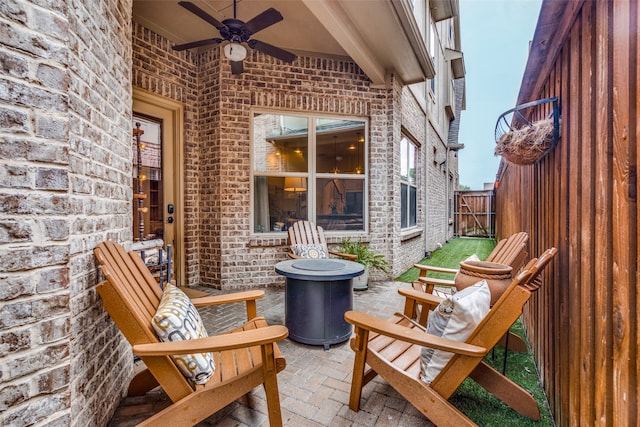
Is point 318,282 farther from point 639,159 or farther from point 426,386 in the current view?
point 639,159

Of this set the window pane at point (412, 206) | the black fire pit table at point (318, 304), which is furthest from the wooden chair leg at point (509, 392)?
the window pane at point (412, 206)

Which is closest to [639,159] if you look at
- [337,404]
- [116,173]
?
[337,404]

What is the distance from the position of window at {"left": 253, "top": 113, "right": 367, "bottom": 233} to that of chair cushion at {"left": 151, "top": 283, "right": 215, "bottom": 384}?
2.95m

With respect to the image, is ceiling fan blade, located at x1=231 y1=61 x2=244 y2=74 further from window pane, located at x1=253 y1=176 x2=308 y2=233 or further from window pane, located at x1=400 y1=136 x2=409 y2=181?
window pane, located at x1=400 y1=136 x2=409 y2=181

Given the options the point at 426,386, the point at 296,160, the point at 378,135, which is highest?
the point at 378,135

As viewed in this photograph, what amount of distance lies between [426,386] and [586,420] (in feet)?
2.05

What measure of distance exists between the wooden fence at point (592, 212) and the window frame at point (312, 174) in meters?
3.04

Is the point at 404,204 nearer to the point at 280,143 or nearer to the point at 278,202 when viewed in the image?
the point at 278,202

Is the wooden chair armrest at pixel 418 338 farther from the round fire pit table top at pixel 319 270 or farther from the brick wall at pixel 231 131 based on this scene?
the brick wall at pixel 231 131

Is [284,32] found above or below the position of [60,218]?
above

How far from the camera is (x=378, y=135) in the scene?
16.0ft

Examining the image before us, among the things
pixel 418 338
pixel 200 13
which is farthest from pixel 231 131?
pixel 418 338

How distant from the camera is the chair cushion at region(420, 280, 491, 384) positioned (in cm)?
151

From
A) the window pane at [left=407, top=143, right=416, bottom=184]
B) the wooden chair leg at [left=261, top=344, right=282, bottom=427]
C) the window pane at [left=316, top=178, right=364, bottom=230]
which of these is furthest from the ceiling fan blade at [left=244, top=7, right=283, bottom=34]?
the window pane at [left=407, top=143, right=416, bottom=184]
